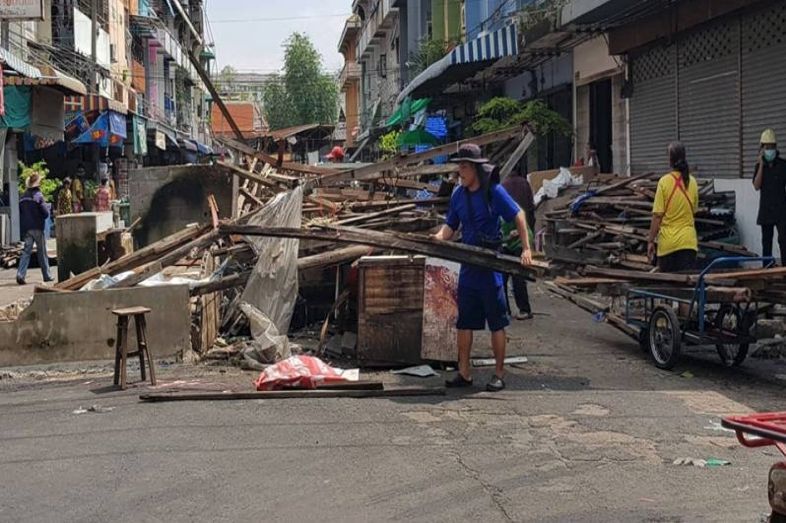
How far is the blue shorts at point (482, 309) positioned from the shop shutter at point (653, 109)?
9184 mm

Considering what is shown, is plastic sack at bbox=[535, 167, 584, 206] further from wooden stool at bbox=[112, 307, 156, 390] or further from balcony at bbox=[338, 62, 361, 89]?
balcony at bbox=[338, 62, 361, 89]

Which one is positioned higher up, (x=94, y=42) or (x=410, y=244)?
(x=94, y=42)

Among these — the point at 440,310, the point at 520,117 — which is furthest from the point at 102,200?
the point at 440,310

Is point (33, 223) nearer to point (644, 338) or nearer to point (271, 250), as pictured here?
point (271, 250)

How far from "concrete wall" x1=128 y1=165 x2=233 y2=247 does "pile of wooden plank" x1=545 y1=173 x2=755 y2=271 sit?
6.03 metres

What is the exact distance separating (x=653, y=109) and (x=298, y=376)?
36.5ft

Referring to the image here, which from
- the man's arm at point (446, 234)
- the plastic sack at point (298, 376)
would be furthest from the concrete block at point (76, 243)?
the man's arm at point (446, 234)

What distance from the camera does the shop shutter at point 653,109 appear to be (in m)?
15.6

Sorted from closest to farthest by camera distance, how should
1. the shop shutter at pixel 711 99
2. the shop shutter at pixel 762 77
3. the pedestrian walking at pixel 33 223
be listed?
the shop shutter at pixel 762 77 → the shop shutter at pixel 711 99 → the pedestrian walking at pixel 33 223

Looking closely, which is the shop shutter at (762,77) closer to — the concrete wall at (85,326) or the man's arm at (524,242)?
the man's arm at (524,242)

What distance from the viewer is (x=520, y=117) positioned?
63.1 feet

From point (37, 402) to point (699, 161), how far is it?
11.0m

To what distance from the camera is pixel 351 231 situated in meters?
8.05

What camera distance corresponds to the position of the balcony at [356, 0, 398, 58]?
157ft
